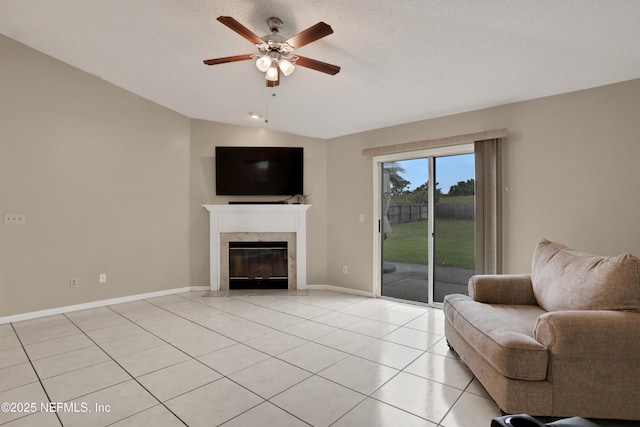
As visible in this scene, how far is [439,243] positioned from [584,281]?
215 centimetres

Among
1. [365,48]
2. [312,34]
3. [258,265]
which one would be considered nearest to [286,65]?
[312,34]

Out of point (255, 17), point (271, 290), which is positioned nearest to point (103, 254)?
point (271, 290)

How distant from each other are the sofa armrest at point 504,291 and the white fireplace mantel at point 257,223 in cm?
299

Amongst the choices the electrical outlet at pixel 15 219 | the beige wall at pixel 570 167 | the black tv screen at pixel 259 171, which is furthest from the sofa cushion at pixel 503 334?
the electrical outlet at pixel 15 219

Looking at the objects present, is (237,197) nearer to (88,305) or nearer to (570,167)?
(88,305)

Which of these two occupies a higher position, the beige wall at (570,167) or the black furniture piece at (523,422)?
the beige wall at (570,167)

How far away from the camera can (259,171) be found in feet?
16.9

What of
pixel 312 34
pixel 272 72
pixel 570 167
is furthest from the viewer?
pixel 570 167

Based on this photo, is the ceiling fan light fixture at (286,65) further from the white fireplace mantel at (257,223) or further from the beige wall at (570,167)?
the white fireplace mantel at (257,223)

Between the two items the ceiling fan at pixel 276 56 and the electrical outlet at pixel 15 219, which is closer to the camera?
the ceiling fan at pixel 276 56

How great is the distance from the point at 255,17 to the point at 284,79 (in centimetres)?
94

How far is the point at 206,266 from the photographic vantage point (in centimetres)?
515

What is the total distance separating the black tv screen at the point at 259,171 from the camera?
16.8 ft

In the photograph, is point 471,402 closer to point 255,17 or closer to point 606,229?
point 606,229
